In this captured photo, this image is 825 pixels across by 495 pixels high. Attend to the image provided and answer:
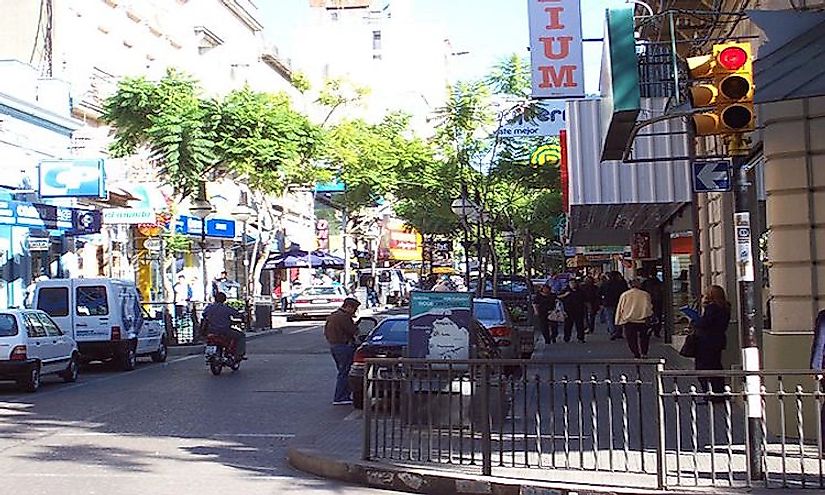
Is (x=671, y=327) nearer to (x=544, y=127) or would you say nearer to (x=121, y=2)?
(x=544, y=127)

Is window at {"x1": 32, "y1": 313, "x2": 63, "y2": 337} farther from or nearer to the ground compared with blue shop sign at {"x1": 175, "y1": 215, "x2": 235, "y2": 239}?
nearer to the ground

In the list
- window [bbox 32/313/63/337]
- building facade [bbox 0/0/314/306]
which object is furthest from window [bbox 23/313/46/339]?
building facade [bbox 0/0/314/306]

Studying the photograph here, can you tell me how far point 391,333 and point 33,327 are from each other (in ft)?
23.0

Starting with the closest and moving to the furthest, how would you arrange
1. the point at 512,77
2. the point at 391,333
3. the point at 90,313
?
the point at 391,333
the point at 90,313
the point at 512,77

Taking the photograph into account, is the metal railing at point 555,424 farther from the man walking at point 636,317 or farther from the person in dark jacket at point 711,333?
the man walking at point 636,317

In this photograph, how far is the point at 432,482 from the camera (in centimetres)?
980

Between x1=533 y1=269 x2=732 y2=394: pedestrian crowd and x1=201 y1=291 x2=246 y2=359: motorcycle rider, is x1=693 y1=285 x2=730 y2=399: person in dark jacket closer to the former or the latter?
x1=533 y1=269 x2=732 y2=394: pedestrian crowd

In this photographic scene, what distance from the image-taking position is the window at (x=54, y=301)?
23.7 m

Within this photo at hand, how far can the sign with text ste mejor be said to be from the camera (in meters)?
16.6

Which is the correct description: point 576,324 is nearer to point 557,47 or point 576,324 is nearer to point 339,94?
point 557,47

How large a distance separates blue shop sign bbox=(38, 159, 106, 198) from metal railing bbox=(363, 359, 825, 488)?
21.3 meters

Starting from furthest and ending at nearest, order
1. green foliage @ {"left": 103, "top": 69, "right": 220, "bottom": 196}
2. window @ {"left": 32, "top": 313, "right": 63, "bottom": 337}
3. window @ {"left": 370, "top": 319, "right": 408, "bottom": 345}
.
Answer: green foliage @ {"left": 103, "top": 69, "right": 220, "bottom": 196}
window @ {"left": 32, "top": 313, "right": 63, "bottom": 337}
window @ {"left": 370, "top": 319, "right": 408, "bottom": 345}

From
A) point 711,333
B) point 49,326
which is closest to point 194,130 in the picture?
point 49,326

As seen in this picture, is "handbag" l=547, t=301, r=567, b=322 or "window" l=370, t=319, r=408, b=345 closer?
"window" l=370, t=319, r=408, b=345
